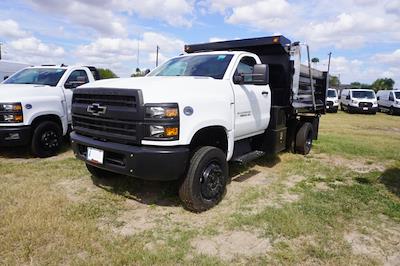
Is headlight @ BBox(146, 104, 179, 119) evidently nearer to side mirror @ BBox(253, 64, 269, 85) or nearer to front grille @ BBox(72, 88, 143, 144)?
front grille @ BBox(72, 88, 143, 144)

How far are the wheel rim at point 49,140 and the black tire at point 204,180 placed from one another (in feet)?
13.1

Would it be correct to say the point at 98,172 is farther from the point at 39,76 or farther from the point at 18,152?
the point at 39,76

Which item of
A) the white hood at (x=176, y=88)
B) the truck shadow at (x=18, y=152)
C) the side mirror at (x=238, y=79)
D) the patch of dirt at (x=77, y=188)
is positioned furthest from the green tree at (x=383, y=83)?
the patch of dirt at (x=77, y=188)

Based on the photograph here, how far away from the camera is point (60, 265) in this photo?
125 inches

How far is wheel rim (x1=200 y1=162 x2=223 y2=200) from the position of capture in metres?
4.50

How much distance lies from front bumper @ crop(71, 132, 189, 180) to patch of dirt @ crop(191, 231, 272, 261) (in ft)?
2.72

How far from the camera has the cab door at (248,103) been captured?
5.20 metres

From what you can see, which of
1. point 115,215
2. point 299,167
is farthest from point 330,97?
point 115,215

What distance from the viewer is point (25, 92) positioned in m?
6.96

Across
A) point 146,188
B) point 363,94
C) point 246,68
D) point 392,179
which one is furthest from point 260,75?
point 363,94

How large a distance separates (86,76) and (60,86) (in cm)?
96

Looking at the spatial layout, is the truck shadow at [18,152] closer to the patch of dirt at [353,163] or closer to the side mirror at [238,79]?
the side mirror at [238,79]

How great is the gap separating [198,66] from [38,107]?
357 cm

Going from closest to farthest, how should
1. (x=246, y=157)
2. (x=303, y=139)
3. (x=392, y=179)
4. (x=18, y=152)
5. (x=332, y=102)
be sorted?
(x=246, y=157)
(x=392, y=179)
(x=18, y=152)
(x=303, y=139)
(x=332, y=102)
